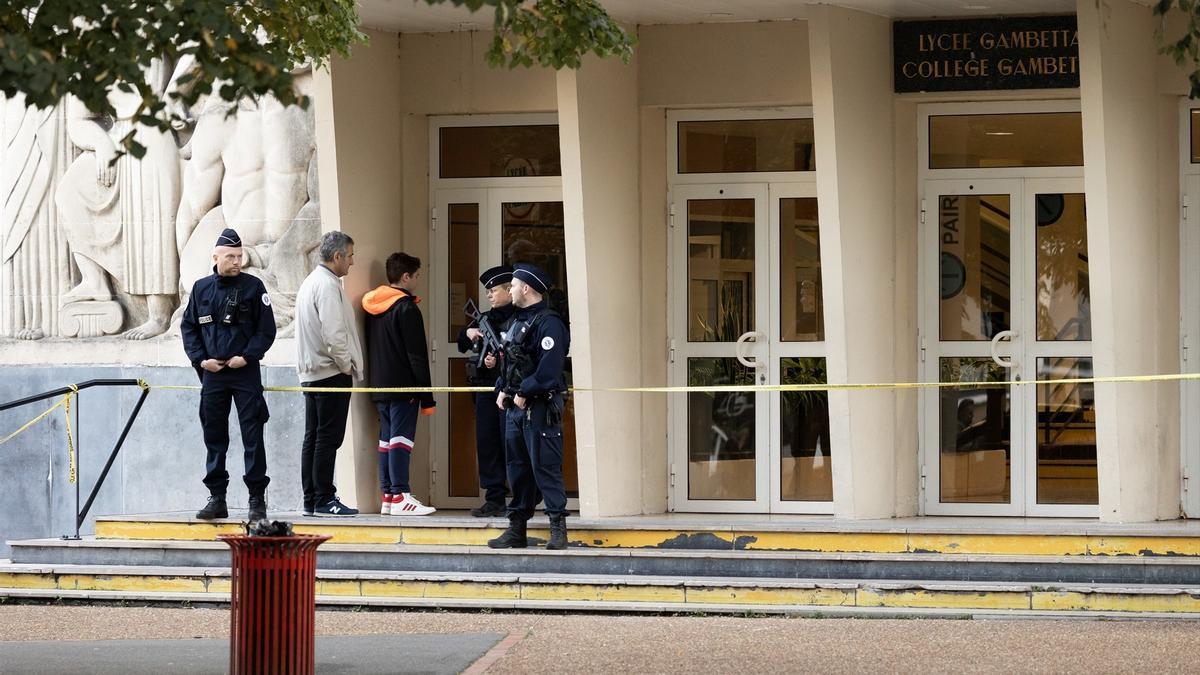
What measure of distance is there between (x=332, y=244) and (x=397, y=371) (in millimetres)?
1057

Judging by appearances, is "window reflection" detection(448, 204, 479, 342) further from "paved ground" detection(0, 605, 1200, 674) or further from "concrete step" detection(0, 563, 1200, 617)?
"paved ground" detection(0, 605, 1200, 674)

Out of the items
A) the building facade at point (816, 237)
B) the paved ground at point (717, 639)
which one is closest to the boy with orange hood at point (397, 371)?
the building facade at point (816, 237)

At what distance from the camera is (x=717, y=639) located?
1009cm

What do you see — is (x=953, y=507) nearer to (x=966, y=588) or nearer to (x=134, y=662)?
(x=966, y=588)

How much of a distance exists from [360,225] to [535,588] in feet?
12.1

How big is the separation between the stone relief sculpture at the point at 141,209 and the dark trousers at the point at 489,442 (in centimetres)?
219

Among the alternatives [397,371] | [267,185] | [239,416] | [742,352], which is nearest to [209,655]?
[239,416]

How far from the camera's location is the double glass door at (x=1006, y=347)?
1341 cm

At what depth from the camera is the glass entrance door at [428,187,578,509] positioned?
1439cm

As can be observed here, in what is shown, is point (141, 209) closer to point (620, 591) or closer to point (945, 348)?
point (620, 591)

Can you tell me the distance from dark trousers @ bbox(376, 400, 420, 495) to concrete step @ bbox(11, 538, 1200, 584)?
→ 96 centimetres

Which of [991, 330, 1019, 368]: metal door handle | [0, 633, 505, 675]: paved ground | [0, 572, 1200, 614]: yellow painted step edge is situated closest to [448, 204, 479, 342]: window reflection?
[0, 572, 1200, 614]: yellow painted step edge

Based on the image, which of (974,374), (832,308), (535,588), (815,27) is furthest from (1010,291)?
(535,588)

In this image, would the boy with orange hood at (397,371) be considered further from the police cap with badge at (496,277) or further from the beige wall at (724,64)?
the beige wall at (724,64)
